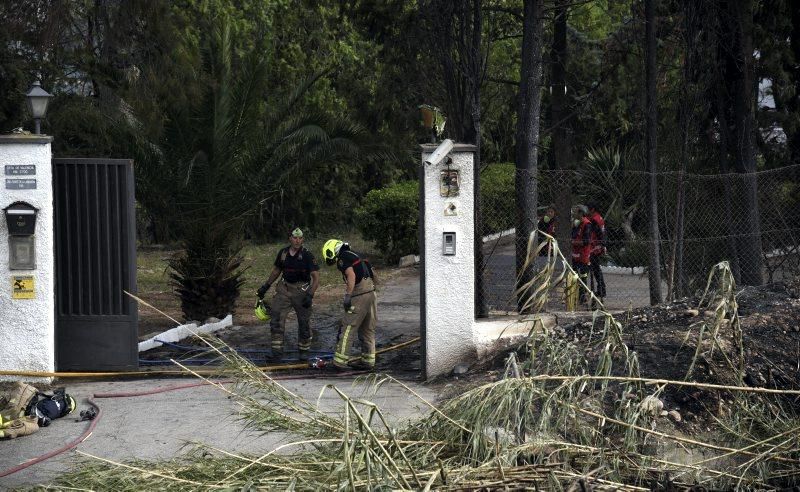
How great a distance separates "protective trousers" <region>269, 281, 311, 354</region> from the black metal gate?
1.72 m

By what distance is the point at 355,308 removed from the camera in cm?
1107

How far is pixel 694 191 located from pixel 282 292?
16.8ft

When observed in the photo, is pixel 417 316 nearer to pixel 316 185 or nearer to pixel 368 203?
pixel 368 203

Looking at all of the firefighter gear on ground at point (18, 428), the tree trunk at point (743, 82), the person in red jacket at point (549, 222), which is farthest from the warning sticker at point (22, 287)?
the tree trunk at point (743, 82)

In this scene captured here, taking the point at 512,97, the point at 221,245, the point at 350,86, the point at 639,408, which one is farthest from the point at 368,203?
the point at 639,408

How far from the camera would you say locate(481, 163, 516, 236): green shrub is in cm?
1305

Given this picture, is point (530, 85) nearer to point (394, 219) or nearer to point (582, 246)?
point (582, 246)

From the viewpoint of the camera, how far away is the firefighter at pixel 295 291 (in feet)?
39.3

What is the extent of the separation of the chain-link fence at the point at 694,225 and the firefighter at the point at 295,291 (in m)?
2.11

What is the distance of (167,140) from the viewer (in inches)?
543

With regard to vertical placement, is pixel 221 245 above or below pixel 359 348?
above

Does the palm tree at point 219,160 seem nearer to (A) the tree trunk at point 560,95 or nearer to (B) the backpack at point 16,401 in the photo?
(B) the backpack at point 16,401

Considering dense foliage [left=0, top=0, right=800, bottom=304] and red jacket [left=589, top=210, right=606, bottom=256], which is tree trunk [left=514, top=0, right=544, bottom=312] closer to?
dense foliage [left=0, top=0, right=800, bottom=304]

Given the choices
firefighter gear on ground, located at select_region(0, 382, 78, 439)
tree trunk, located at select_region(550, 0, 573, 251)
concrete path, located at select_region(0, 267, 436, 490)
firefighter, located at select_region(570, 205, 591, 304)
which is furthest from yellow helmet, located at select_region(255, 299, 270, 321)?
tree trunk, located at select_region(550, 0, 573, 251)
